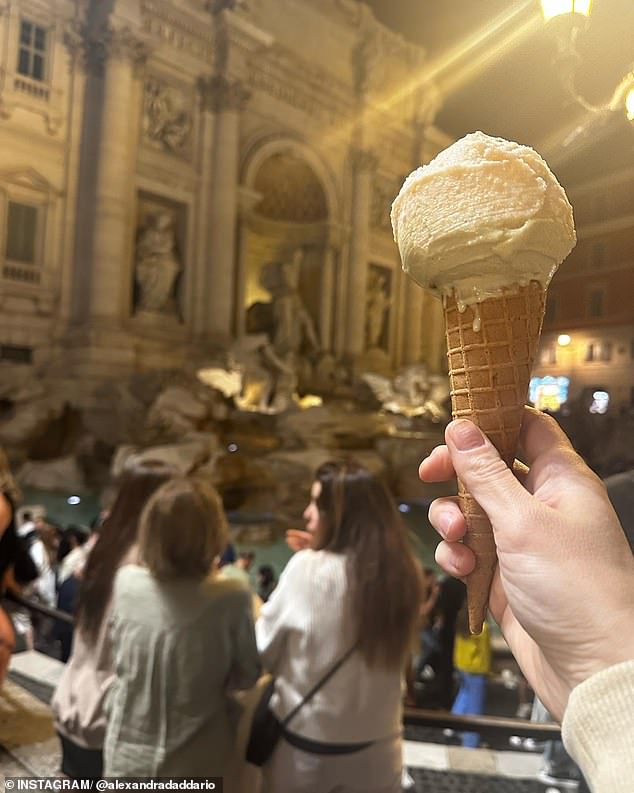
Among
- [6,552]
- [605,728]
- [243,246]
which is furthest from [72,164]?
[605,728]

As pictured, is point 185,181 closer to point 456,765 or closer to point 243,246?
point 243,246

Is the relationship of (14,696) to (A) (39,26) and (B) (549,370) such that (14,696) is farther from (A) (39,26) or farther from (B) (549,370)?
(A) (39,26)

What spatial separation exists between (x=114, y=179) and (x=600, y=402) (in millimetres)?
7066

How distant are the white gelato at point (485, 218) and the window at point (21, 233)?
17.3ft

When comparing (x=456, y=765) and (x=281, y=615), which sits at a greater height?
(x=281, y=615)

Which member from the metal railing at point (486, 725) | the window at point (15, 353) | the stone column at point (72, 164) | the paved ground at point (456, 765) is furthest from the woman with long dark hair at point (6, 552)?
the stone column at point (72, 164)

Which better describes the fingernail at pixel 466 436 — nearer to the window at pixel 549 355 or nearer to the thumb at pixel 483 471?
the thumb at pixel 483 471

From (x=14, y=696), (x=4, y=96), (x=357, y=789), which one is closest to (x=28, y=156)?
(x=4, y=96)

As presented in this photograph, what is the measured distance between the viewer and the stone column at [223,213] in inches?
335

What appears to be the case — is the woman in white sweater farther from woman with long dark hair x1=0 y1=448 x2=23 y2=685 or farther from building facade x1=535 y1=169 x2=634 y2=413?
woman with long dark hair x1=0 y1=448 x2=23 y2=685

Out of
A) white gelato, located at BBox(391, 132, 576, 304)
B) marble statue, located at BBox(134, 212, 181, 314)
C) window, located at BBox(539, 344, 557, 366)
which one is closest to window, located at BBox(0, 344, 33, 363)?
marble statue, located at BBox(134, 212, 181, 314)

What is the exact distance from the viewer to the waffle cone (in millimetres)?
748

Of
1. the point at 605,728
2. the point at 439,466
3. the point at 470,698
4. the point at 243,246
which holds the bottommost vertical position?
the point at 470,698

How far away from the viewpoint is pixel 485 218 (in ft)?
2.27
